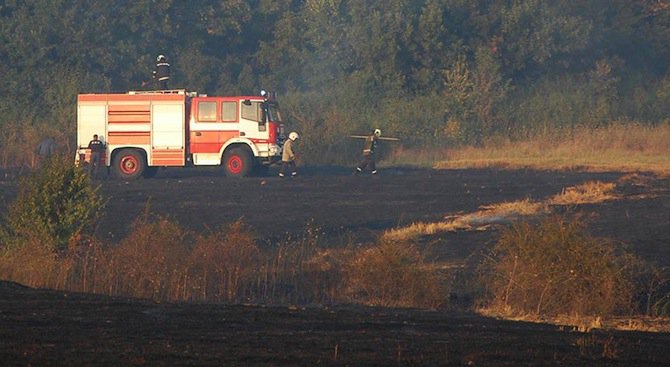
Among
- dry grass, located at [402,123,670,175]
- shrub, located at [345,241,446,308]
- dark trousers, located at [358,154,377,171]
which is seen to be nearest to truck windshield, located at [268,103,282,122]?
dark trousers, located at [358,154,377,171]

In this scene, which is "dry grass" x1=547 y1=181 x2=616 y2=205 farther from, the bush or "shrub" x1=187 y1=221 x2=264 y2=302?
the bush

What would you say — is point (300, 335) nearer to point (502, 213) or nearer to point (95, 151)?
point (502, 213)

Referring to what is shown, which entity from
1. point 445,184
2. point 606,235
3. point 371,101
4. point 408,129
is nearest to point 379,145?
point 408,129

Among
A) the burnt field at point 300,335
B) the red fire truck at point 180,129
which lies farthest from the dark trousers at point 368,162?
the burnt field at point 300,335

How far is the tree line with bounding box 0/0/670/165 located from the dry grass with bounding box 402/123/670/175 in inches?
74.2

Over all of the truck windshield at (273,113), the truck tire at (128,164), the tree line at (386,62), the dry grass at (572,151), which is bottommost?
the truck tire at (128,164)

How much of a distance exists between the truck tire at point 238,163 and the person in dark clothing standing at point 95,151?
3605 mm

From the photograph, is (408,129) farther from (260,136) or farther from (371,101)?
(260,136)

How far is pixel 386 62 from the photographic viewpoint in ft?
184

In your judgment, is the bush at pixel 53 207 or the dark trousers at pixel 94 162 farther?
the dark trousers at pixel 94 162

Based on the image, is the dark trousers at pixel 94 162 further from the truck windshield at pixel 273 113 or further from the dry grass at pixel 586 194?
the dry grass at pixel 586 194

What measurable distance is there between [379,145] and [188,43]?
1673 centimetres

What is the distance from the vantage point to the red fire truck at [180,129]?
130ft

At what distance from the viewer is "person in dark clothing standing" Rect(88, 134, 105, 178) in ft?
129
